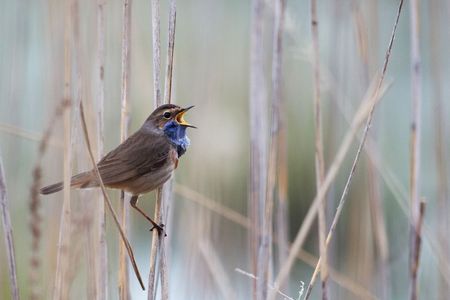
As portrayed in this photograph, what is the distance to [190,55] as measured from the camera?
5.58m

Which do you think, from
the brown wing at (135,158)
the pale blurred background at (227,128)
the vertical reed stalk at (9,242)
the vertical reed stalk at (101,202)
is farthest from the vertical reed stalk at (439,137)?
the vertical reed stalk at (9,242)

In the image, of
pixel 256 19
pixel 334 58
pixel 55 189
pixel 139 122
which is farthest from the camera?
pixel 139 122

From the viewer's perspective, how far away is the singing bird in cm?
346

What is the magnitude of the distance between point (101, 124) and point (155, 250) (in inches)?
19.8

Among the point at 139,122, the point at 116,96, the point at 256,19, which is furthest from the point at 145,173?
the point at 139,122

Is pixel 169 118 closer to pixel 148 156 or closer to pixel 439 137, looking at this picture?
pixel 148 156

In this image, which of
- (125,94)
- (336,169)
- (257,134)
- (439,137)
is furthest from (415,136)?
(125,94)

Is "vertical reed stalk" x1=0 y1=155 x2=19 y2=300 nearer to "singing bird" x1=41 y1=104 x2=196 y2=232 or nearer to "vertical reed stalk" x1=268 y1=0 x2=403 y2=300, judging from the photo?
"singing bird" x1=41 y1=104 x2=196 y2=232

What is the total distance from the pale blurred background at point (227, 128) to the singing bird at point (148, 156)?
7.2 inches

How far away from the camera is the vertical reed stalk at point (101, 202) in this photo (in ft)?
9.11

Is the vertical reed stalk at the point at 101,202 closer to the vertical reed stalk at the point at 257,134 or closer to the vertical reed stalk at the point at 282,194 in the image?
the vertical reed stalk at the point at 257,134

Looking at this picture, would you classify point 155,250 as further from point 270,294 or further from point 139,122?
point 139,122

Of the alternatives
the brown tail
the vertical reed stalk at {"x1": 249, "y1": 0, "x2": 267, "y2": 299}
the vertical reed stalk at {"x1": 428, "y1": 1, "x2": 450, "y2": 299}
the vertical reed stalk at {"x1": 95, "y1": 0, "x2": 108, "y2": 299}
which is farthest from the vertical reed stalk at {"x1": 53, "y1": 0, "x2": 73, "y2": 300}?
the vertical reed stalk at {"x1": 428, "y1": 1, "x2": 450, "y2": 299}

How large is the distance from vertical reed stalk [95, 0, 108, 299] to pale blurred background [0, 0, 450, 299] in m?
0.06
